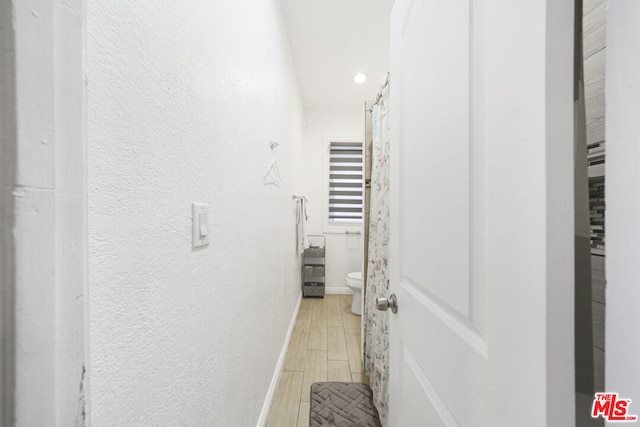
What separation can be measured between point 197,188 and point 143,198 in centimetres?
21

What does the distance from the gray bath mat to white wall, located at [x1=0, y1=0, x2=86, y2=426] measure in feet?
5.22

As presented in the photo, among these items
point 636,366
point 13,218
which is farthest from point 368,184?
point 13,218

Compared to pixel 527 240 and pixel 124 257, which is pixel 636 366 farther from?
pixel 124 257

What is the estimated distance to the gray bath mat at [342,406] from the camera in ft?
4.92

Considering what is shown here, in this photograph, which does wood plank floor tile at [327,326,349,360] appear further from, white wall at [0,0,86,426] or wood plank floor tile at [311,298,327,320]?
white wall at [0,0,86,426]

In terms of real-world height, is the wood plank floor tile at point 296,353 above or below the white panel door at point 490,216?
below

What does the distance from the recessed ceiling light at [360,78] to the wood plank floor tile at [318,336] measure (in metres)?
2.70

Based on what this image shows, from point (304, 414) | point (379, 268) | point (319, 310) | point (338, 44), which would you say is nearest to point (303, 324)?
point (319, 310)

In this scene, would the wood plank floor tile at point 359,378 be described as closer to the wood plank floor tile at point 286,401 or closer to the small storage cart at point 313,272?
the wood plank floor tile at point 286,401

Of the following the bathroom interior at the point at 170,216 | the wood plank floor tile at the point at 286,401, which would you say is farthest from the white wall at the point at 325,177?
the bathroom interior at the point at 170,216

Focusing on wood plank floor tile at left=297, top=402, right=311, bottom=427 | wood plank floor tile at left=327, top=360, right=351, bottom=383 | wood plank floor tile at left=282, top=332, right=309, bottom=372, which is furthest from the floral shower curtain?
wood plank floor tile at left=282, top=332, right=309, bottom=372

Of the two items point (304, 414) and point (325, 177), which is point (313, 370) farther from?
point (325, 177)

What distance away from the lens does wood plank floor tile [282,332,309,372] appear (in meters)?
2.01

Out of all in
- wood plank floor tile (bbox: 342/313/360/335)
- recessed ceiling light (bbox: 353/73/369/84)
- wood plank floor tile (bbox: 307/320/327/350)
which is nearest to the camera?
wood plank floor tile (bbox: 307/320/327/350)
